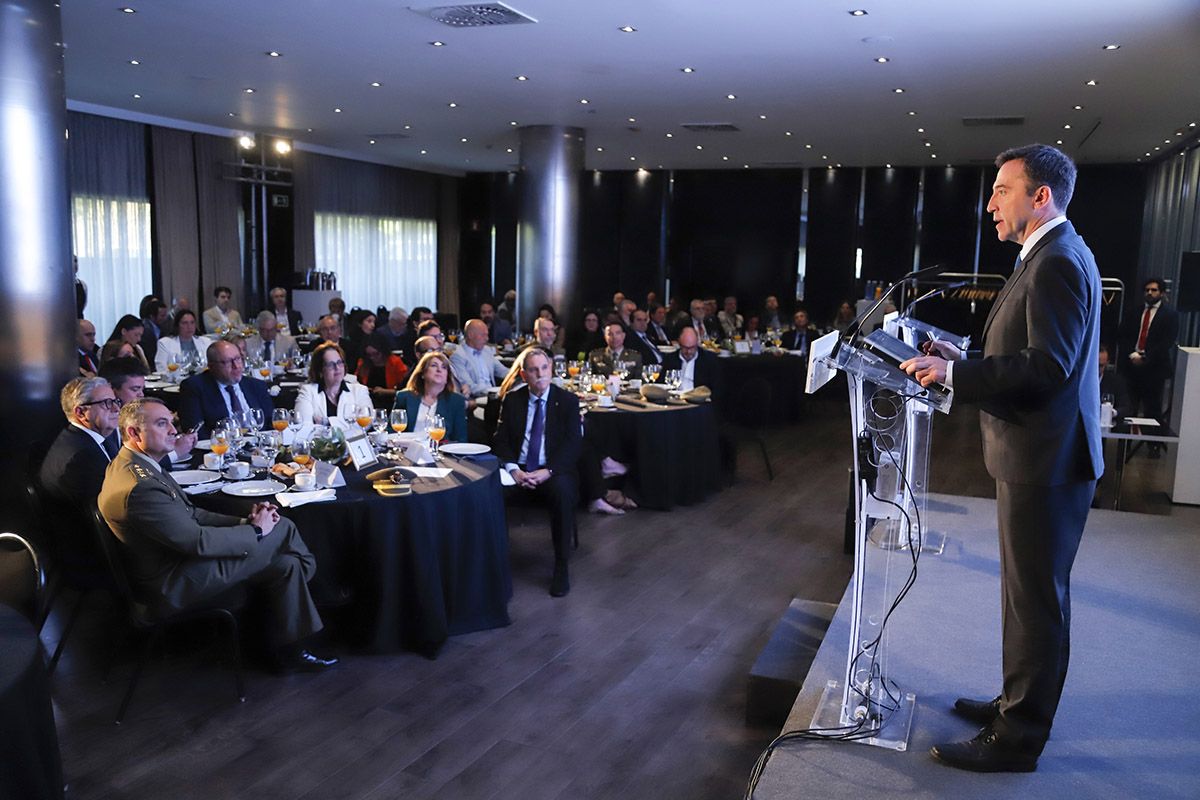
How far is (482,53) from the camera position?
343 inches

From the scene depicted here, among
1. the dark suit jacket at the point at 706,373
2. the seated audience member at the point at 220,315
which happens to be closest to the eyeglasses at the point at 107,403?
the dark suit jacket at the point at 706,373

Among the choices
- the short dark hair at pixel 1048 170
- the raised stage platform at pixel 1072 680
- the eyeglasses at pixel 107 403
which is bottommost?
the raised stage platform at pixel 1072 680

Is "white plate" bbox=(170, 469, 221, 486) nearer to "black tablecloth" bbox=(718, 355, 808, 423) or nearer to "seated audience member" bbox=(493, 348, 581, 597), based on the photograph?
"seated audience member" bbox=(493, 348, 581, 597)

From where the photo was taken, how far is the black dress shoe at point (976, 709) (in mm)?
3117

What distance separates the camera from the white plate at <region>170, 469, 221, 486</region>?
443cm

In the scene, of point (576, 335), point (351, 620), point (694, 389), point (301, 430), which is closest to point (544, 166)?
point (576, 335)

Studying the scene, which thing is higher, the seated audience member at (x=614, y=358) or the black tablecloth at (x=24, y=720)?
the seated audience member at (x=614, y=358)

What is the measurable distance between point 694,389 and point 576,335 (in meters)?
4.82

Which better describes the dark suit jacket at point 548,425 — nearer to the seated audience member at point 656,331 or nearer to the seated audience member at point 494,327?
the seated audience member at point 656,331

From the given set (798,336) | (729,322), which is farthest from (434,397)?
(729,322)

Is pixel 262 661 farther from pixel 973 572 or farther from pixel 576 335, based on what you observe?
pixel 576 335

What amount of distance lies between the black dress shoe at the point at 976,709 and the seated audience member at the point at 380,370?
552cm

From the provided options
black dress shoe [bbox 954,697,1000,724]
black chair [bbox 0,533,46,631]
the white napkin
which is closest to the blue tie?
the white napkin

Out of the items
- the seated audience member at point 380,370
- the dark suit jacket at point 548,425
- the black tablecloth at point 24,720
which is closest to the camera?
the black tablecloth at point 24,720
